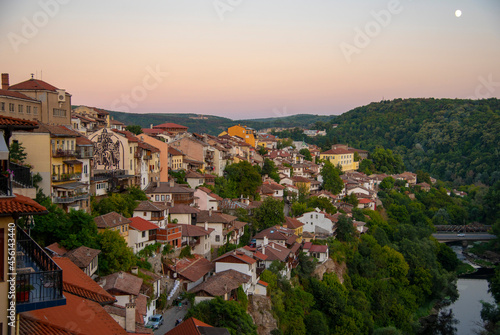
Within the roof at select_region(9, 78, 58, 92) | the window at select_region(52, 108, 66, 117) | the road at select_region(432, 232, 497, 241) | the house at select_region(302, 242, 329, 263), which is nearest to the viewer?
the roof at select_region(9, 78, 58, 92)

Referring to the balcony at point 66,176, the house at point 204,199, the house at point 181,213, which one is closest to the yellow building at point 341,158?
the house at point 204,199

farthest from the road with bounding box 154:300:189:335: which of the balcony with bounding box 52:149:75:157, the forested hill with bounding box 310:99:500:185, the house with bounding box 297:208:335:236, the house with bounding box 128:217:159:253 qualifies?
the forested hill with bounding box 310:99:500:185

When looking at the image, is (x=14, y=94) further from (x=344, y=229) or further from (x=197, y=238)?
(x=344, y=229)

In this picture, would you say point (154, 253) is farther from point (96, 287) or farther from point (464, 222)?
point (464, 222)

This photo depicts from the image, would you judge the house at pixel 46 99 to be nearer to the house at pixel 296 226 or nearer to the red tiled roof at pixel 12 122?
the house at pixel 296 226

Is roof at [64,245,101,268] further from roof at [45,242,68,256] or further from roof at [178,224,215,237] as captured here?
roof at [178,224,215,237]

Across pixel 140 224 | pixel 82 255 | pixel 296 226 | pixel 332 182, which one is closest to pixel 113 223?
pixel 140 224
